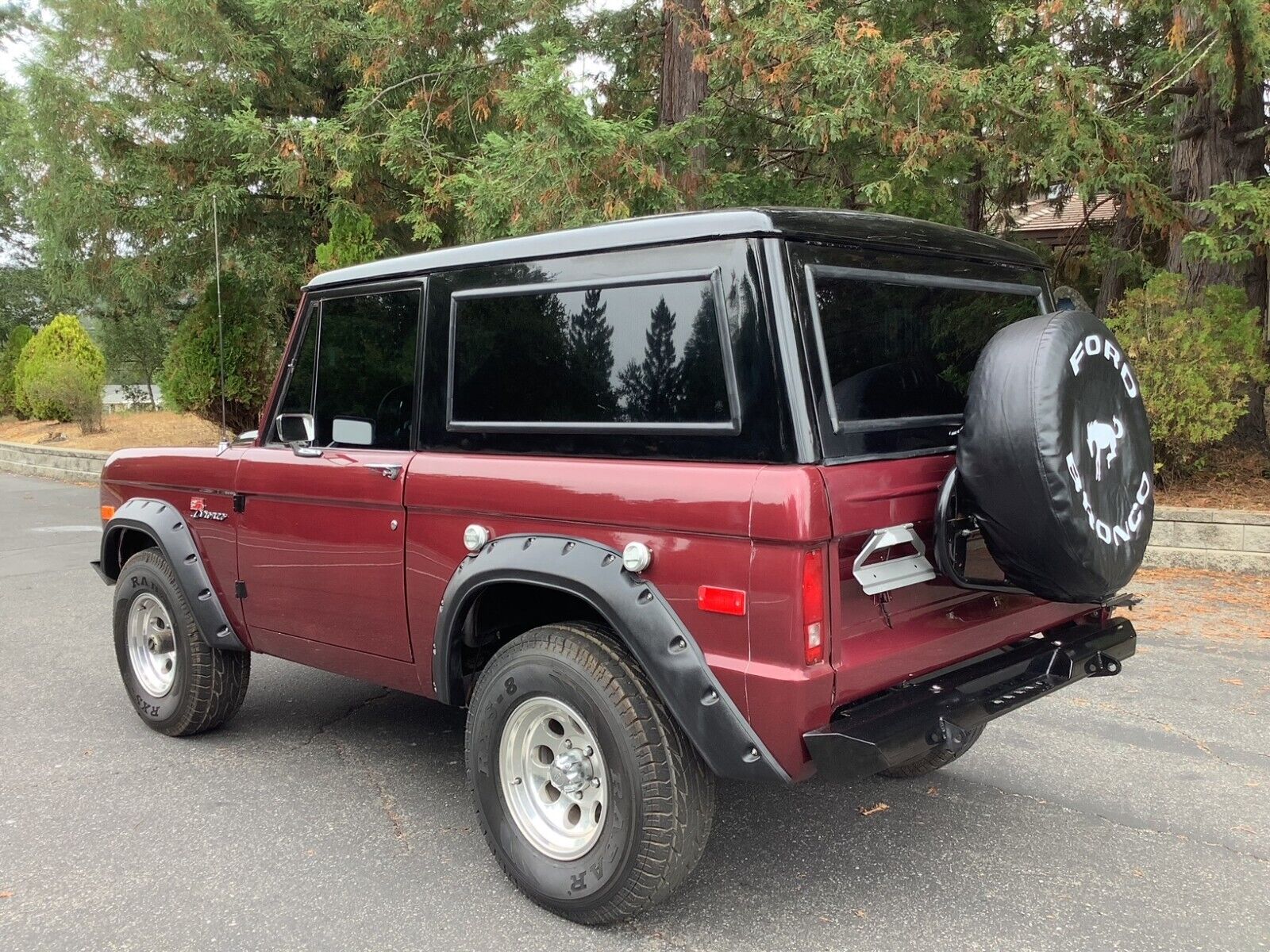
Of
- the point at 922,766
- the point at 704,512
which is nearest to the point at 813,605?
the point at 704,512

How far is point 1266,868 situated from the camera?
3.30 metres

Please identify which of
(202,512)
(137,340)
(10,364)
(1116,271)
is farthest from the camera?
(10,364)

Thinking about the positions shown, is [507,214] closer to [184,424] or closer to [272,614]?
[272,614]

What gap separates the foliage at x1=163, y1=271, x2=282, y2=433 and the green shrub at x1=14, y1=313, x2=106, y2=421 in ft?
18.6

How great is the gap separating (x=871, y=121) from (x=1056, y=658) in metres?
6.05

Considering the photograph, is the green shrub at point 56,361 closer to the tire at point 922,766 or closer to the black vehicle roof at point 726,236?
the black vehicle roof at point 726,236

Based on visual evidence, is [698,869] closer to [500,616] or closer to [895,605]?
[500,616]

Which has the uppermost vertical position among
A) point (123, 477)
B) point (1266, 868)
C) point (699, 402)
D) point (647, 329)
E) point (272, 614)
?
point (647, 329)

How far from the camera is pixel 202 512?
427 cm

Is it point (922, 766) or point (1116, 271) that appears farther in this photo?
point (1116, 271)

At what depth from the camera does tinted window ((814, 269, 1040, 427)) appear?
2883mm

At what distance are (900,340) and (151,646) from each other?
3.56m

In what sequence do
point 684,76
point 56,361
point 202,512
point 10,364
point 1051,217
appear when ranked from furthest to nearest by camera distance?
point 10,364
point 56,361
point 1051,217
point 684,76
point 202,512

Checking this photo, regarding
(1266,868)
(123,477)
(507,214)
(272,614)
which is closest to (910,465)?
(1266,868)
